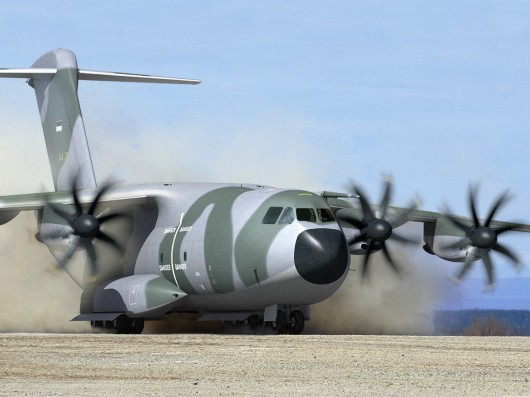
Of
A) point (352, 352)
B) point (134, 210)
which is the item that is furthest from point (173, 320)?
point (352, 352)

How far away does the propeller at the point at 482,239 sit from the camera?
3356 cm

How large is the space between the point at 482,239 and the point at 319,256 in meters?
7.23

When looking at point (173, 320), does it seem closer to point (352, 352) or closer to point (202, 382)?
point (352, 352)

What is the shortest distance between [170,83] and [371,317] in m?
11.1

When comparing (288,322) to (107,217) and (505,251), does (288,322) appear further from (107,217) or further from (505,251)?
(505,251)

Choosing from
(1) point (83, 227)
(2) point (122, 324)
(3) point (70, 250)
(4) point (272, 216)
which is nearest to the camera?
(4) point (272, 216)

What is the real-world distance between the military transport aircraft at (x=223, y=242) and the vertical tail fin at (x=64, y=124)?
499 centimetres

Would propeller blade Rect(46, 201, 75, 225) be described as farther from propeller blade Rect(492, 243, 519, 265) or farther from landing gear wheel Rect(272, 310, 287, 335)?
propeller blade Rect(492, 243, 519, 265)

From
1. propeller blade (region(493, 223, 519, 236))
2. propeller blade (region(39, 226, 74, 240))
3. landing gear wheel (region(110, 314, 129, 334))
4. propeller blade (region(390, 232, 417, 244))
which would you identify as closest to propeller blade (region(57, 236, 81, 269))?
propeller blade (region(39, 226, 74, 240))

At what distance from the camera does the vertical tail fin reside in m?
40.0

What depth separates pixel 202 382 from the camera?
15453 mm

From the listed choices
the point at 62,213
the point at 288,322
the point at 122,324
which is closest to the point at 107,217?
the point at 62,213

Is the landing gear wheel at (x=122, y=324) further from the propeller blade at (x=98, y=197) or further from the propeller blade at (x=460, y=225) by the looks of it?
the propeller blade at (x=460, y=225)

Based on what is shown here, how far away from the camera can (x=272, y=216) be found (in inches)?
1170
